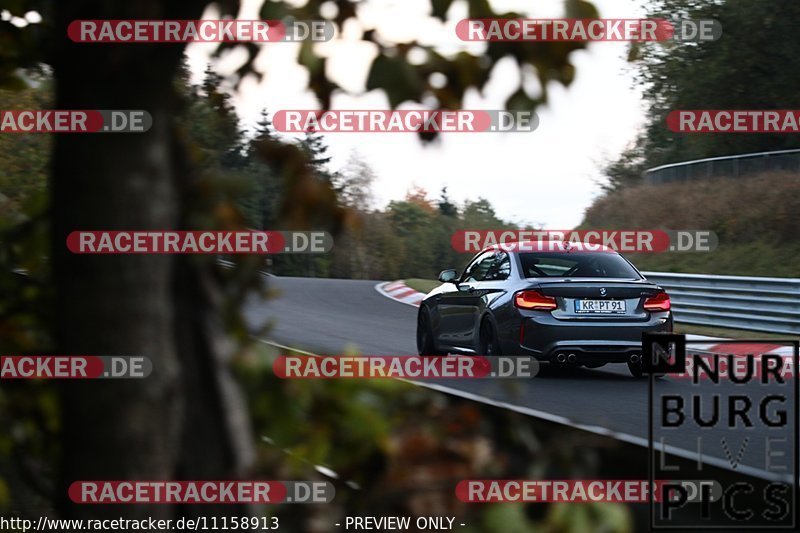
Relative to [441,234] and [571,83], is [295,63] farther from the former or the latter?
[441,234]

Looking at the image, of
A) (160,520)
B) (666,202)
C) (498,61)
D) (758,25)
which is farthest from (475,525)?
(758,25)

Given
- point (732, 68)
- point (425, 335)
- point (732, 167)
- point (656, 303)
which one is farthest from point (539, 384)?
point (732, 68)

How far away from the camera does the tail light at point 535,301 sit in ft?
39.5

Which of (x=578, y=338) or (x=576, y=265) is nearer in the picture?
(x=578, y=338)

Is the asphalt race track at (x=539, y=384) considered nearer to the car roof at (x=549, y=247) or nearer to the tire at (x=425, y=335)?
the tire at (x=425, y=335)

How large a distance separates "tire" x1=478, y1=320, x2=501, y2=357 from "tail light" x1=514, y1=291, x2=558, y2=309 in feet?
1.91

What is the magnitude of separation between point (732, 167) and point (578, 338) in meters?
21.6

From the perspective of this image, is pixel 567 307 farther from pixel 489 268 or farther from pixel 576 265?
pixel 489 268

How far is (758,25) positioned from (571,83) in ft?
126

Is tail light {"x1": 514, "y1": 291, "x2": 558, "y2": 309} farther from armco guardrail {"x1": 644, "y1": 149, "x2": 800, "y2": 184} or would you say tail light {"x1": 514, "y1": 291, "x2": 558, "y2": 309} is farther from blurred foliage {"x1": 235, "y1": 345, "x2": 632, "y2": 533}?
armco guardrail {"x1": 644, "y1": 149, "x2": 800, "y2": 184}

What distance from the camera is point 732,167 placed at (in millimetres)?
32031

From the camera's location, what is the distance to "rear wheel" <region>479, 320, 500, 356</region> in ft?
41.0

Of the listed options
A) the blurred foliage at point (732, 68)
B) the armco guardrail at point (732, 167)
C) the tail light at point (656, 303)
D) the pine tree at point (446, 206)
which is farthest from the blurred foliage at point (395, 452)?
the pine tree at point (446, 206)

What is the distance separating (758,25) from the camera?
3809cm
